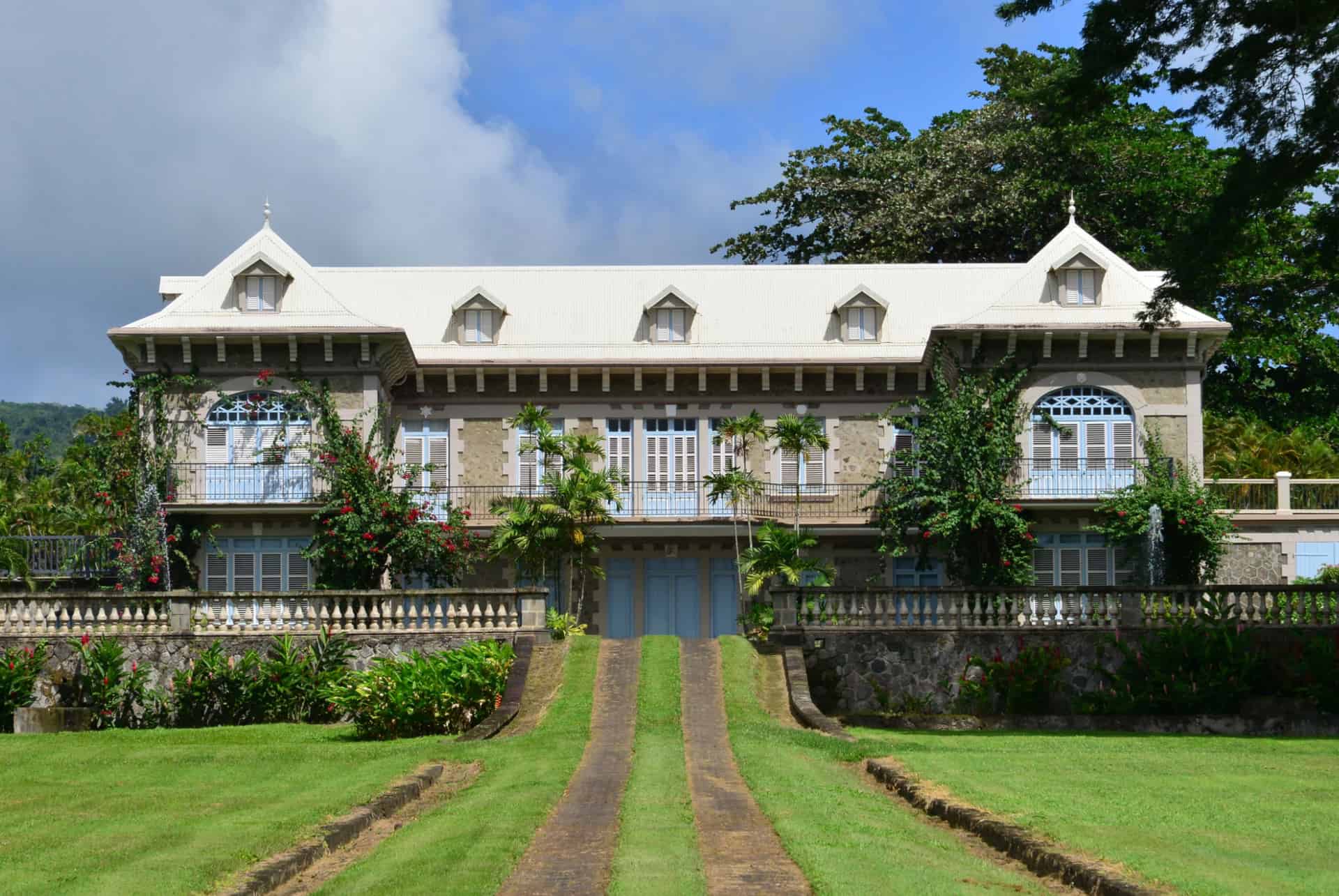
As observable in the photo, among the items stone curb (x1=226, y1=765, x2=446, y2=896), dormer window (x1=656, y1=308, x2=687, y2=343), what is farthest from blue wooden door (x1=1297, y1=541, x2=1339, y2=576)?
stone curb (x1=226, y1=765, x2=446, y2=896)

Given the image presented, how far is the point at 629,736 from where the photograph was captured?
70.1 feet

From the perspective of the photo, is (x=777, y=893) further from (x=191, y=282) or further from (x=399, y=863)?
(x=191, y=282)

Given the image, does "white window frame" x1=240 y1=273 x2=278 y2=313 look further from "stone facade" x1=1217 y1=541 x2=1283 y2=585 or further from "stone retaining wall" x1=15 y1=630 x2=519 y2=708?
"stone facade" x1=1217 y1=541 x2=1283 y2=585

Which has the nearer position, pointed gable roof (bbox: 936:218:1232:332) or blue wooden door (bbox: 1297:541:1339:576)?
pointed gable roof (bbox: 936:218:1232:332)

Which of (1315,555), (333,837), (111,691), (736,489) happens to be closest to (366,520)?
(111,691)

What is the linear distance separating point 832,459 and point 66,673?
55.0 feet

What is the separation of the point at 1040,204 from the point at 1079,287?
1134cm

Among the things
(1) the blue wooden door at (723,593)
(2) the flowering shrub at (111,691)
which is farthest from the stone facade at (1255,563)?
(2) the flowering shrub at (111,691)

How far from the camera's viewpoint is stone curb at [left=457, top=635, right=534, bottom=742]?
21797 mm

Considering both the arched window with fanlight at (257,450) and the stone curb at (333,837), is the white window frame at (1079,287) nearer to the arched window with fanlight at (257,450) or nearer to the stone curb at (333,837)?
the arched window with fanlight at (257,450)

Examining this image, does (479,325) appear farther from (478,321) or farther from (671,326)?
(671,326)

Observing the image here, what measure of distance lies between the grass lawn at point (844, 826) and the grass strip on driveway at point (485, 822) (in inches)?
83.7

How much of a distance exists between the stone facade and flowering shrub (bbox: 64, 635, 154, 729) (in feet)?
72.2

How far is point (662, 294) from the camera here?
36.1 m
